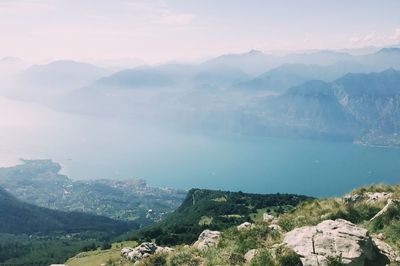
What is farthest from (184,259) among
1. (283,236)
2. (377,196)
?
(377,196)

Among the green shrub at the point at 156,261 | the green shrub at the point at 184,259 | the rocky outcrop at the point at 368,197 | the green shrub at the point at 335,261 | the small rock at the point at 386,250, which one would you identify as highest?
the rocky outcrop at the point at 368,197

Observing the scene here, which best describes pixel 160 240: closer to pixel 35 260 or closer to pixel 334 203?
pixel 334 203

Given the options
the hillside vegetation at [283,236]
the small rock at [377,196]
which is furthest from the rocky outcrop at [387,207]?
the small rock at [377,196]

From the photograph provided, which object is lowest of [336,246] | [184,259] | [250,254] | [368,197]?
[184,259]

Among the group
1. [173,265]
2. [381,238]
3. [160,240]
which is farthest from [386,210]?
[160,240]

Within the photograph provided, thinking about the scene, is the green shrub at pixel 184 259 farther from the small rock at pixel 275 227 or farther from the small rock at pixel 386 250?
the small rock at pixel 386 250

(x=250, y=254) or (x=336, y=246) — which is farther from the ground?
(x=336, y=246)

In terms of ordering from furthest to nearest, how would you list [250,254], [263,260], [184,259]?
1. [184,259]
2. [250,254]
3. [263,260]

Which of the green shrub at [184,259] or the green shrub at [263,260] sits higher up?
the green shrub at [263,260]

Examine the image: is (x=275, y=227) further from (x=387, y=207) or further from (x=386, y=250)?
(x=387, y=207)
